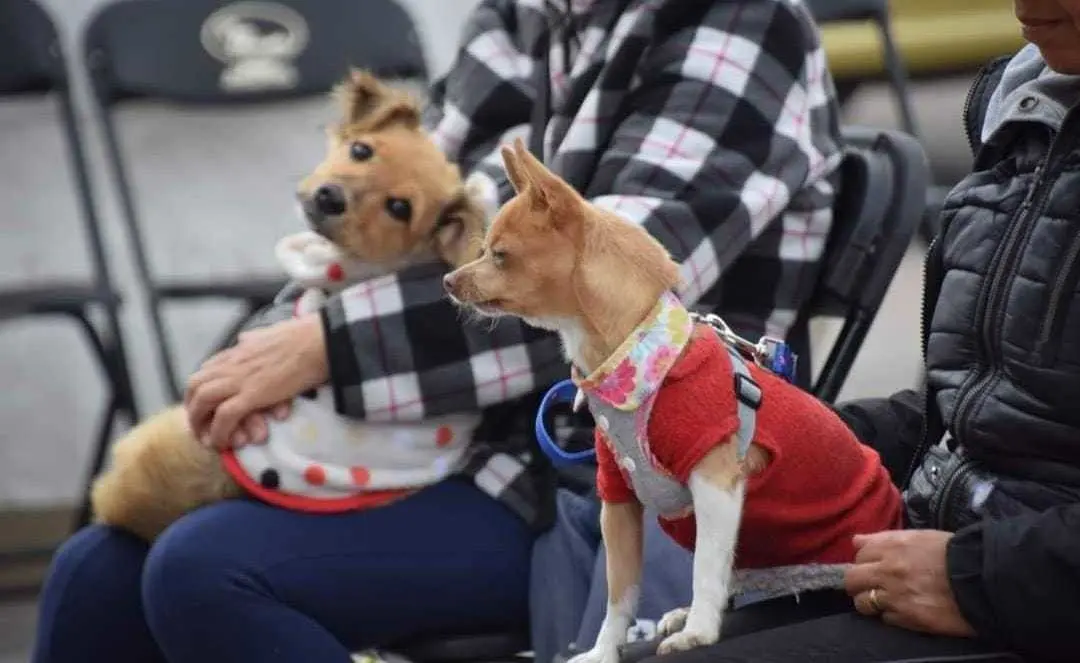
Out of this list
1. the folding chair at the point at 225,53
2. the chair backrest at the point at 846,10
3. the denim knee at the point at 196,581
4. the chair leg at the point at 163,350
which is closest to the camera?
the denim knee at the point at 196,581

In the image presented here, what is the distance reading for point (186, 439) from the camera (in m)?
1.66

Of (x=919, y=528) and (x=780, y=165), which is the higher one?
(x=780, y=165)

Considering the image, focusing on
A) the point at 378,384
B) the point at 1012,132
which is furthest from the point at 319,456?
the point at 1012,132

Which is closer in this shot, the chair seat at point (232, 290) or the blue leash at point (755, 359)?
the blue leash at point (755, 359)

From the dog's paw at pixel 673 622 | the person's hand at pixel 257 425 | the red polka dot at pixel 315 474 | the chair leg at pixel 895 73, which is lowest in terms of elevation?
the chair leg at pixel 895 73

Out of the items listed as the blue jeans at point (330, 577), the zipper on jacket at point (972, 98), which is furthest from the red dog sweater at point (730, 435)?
the blue jeans at point (330, 577)

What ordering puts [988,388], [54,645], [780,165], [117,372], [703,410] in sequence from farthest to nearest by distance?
[117,372] → [54,645] → [780,165] → [988,388] → [703,410]

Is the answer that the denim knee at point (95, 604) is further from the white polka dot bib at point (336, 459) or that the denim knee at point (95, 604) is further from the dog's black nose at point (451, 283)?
the dog's black nose at point (451, 283)

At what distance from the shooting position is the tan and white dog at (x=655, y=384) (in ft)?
3.61

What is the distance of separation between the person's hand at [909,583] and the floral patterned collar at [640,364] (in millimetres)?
205

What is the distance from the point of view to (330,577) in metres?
1.55

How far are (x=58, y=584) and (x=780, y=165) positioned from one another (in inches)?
33.3

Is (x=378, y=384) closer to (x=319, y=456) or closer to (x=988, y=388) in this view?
(x=319, y=456)

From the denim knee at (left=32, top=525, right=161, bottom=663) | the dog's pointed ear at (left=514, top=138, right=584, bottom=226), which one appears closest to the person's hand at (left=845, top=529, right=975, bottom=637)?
the dog's pointed ear at (left=514, top=138, right=584, bottom=226)
